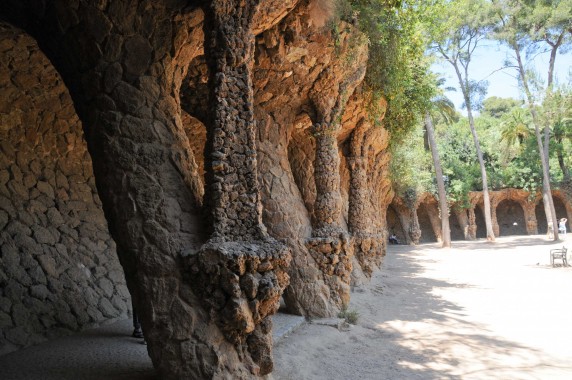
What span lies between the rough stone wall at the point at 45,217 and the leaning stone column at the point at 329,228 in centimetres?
351

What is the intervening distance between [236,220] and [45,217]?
12.2ft

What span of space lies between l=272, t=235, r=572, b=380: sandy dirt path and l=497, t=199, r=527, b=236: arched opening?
25.4 m

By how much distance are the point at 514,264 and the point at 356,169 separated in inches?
383

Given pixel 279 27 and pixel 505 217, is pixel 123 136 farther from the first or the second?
pixel 505 217

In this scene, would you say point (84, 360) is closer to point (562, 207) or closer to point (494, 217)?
point (494, 217)

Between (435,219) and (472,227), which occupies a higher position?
(435,219)

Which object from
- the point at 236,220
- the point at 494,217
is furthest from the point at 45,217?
the point at 494,217

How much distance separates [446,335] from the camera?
8219 millimetres

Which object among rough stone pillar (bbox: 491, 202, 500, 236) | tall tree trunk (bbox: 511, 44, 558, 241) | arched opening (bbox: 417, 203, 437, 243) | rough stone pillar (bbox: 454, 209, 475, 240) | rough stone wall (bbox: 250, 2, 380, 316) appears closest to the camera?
rough stone wall (bbox: 250, 2, 380, 316)

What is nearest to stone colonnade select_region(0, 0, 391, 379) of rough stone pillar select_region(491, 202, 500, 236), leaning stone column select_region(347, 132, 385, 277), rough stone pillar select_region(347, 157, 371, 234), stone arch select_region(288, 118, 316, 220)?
stone arch select_region(288, 118, 316, 220)

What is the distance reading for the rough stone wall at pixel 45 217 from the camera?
6.23 meters

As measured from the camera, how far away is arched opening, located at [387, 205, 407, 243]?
39094 mm

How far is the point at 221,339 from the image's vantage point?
4.46 m

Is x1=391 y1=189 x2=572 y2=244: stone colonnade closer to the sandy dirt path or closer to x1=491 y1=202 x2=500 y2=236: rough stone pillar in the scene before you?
x1=491 y1=202 x2=500 y2=236: rough stone pillar
